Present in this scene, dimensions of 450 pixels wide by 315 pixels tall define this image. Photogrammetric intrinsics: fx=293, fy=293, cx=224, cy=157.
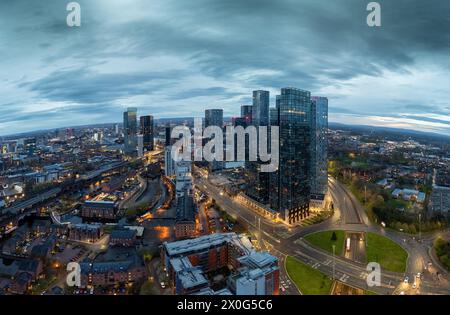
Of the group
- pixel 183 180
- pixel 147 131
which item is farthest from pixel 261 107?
pixel 147 131

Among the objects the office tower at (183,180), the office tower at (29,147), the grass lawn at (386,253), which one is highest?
the office tower at (29,147)

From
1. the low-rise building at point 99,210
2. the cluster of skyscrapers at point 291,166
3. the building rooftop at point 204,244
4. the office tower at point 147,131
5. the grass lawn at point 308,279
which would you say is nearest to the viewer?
the grass lawn at point 308,279

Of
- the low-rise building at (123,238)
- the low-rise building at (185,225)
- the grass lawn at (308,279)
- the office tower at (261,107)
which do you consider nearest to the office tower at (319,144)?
the office tower at (261,107)

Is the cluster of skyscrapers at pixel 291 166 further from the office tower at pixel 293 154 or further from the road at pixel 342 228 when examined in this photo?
the road at pixel 342 228

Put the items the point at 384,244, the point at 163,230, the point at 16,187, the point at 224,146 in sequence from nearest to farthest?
the point at 384,244 → the point at 163,230 → the point at 16,187 → the point at 224,146
